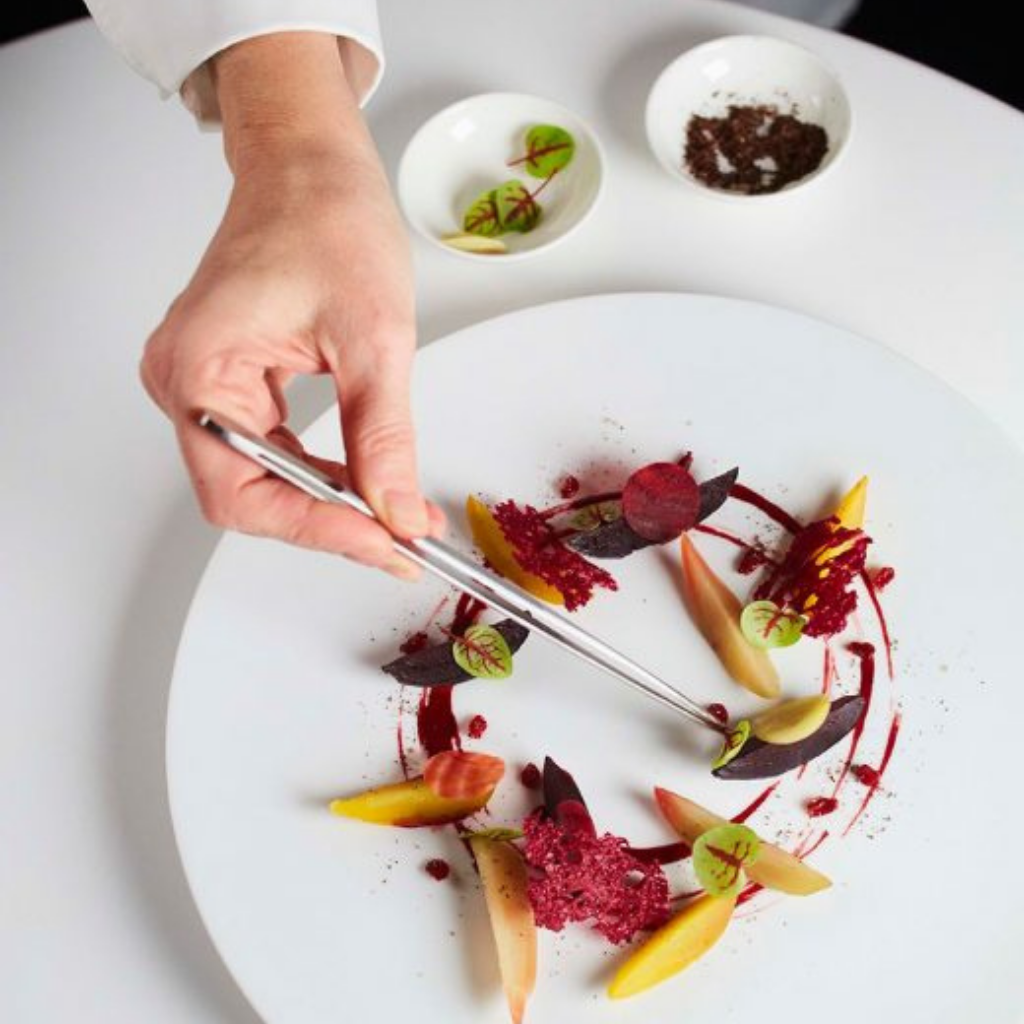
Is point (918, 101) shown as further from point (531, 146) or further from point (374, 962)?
point (374, 962)

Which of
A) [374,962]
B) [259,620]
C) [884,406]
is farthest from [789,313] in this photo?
[374,962]

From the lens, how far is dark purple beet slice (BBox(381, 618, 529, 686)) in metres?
0.97

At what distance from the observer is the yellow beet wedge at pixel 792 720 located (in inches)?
37.2

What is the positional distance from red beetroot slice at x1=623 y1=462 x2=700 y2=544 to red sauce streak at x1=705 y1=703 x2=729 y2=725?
0.44 ft

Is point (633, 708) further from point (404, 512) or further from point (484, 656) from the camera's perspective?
point (404, 512)

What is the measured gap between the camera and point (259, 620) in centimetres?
99

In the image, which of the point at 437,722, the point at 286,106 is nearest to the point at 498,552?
the point at 437,722

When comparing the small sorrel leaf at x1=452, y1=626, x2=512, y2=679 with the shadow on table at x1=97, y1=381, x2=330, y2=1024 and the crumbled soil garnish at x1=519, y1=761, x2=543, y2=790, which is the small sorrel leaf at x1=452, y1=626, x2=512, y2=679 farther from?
the shadow on table at x1=97, y1=381, x2=330, y2=1024

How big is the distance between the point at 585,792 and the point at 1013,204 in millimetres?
634

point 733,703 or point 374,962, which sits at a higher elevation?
point 733,703

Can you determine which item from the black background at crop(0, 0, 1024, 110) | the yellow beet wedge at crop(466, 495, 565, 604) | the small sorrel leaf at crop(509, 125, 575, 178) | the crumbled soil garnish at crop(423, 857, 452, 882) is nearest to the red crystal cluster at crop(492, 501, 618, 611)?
the yellow beet wedge at crop(466, 495, 565, 604)

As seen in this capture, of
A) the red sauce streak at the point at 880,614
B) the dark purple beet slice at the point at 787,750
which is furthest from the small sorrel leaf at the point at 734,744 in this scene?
the red sauce streak at the point at 880,614

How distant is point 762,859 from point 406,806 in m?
0.25

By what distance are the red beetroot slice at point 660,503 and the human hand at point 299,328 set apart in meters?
0.22
